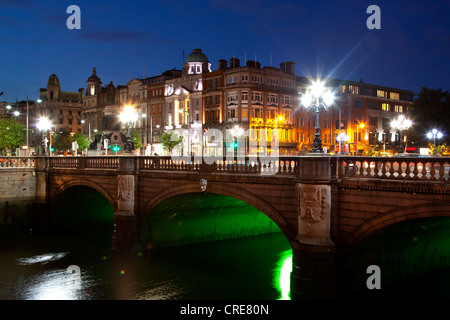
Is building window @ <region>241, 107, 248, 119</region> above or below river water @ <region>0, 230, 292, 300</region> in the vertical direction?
above

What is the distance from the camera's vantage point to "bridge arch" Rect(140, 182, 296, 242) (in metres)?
21.3

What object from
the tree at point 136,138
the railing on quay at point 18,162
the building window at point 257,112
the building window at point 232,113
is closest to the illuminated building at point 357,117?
the building window at point 257,112

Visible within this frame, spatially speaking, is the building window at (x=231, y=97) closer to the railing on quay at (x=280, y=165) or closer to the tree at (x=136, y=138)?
the tree at (x=136, y=138)

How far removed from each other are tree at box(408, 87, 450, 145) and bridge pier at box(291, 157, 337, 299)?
43266 mm

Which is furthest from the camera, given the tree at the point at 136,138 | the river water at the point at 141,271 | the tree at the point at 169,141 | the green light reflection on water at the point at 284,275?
the tree at the point at 136,138

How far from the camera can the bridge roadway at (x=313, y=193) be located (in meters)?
17.0

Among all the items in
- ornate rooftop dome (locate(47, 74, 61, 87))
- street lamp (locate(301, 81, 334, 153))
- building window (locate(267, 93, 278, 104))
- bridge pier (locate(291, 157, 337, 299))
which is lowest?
bridge pier (locate(291, 157, 337, 299))

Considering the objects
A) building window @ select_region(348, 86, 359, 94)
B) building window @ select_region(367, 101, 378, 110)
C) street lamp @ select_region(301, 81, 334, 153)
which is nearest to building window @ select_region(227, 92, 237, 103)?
building window @ select_region(348, 86, 359, 94)

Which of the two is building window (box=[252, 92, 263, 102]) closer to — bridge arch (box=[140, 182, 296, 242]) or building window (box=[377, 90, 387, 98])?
building window (box=[377, 90, 387, 98])

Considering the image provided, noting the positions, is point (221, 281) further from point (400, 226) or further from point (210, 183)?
point (400, 226)

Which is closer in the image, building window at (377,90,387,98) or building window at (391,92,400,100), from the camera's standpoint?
building window at (377,90,387,98)

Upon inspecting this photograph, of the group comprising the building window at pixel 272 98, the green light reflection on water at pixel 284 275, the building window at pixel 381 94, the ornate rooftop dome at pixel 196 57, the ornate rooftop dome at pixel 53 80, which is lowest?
the green light reflection on water at pixel 284 275

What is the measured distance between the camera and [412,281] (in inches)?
924

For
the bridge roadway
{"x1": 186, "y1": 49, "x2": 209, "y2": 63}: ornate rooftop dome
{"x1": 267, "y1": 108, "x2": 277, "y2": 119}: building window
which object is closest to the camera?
the bridge roadway
